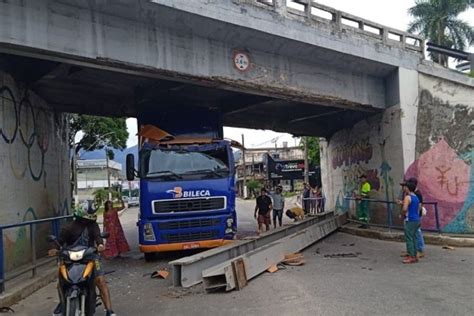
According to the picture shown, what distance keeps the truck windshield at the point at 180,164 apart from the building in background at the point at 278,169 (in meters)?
16.0

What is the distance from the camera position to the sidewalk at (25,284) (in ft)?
24.6

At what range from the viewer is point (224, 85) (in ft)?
39.4

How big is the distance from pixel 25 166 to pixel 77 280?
21.0 feet

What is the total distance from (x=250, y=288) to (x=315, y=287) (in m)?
1.07

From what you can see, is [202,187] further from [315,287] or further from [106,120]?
[106,120]

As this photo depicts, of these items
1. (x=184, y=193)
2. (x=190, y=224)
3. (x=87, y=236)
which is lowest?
(x=190, y=224)

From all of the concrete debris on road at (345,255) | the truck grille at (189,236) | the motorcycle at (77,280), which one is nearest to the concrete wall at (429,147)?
the concrete debris on road at (345,255)

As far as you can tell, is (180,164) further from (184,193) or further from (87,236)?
(87,236)

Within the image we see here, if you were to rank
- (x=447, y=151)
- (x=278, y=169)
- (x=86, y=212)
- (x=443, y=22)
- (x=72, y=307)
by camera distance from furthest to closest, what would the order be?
(x=278, y=169), (x=443, y=22), (x=447, y=151), (x=86, y=212), (x=72, y=307)

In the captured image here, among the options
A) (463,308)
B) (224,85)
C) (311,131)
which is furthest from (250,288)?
(311,131)

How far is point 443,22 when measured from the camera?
41312 millimetres

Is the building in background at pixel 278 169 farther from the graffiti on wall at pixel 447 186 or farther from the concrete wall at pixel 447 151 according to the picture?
the graffiti on wall at pixel 447 186

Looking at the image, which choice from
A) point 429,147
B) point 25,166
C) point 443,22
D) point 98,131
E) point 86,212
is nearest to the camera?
point 86,212

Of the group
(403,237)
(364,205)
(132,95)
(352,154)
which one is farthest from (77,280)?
(352,154)
